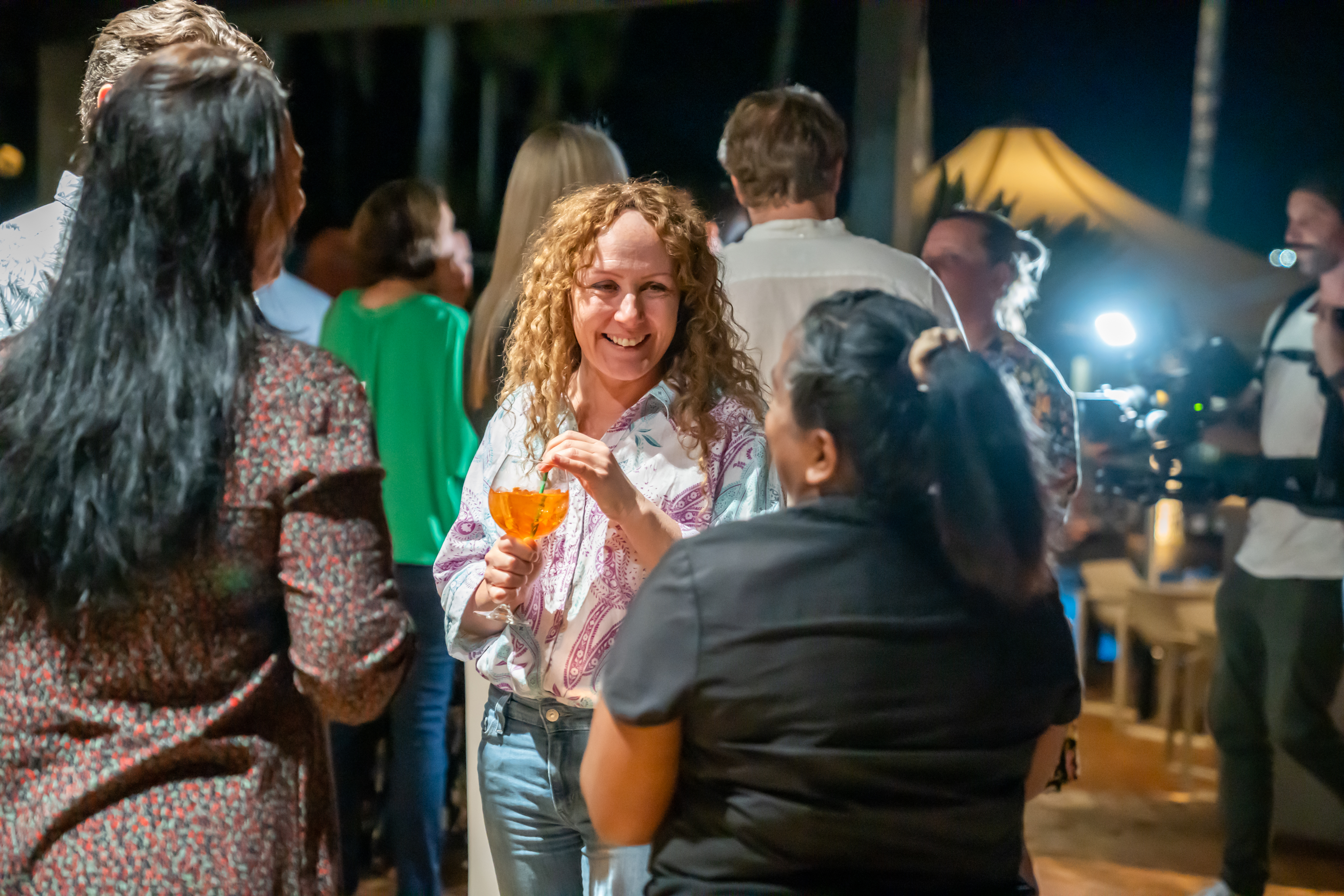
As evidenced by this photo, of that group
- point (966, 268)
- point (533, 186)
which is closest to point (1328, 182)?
point (966, 268)

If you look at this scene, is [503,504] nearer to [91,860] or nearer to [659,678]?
[659,678]

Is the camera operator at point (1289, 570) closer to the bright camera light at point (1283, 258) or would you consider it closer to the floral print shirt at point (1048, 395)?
the bright camera light at point (1283, 258)

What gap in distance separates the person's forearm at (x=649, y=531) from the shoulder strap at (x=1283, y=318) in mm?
1643

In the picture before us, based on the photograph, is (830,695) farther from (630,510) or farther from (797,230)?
(797,230)

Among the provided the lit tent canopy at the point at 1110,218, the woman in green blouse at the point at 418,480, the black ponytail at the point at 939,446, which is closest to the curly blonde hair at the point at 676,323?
the black ponytail at the point at 939,446

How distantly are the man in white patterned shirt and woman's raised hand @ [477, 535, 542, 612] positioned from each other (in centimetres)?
61

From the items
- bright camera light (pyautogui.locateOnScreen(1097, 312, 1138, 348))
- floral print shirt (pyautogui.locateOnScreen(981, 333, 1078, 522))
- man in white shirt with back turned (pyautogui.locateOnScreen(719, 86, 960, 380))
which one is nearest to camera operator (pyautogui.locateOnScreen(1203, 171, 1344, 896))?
bright camera light (pyautogui.locateOnScreen(1097, 312, 1138, 348))

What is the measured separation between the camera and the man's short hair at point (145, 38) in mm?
1382

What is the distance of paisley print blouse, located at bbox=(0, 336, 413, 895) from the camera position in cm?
92

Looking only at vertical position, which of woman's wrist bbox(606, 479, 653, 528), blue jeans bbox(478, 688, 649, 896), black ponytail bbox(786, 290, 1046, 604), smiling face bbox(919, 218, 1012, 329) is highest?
→ smiling face bbox(919, 218, 1012, 329)

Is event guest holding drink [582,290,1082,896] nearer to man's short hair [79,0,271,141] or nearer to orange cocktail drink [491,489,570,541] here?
orange cocktail drink [491,489,570,541]

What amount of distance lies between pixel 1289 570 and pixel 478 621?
5.95 ft

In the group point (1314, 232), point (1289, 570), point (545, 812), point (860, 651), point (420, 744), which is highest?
point (1314, 232)

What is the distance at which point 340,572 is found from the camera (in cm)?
92
